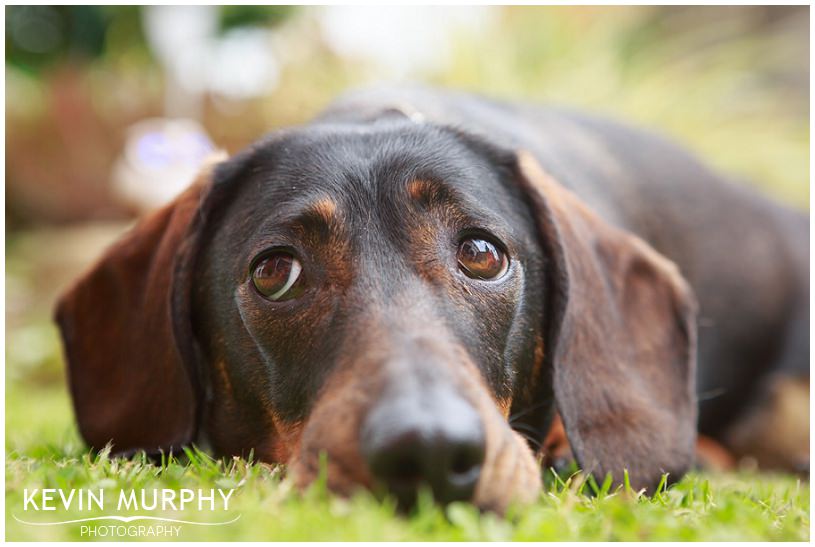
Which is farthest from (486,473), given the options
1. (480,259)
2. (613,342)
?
(613,342)

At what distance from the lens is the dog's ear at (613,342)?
3.34m

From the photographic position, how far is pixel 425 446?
2.08 m

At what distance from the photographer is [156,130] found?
8.63m

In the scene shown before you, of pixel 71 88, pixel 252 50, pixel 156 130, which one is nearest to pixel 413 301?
pixel 156 130

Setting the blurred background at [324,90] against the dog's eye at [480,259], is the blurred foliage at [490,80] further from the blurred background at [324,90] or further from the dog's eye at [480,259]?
the dog's eye at [480,259]

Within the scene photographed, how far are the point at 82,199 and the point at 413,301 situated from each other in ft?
40.7

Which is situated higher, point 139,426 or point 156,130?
point 156,130

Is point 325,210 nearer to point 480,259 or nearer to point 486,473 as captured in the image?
point 480,259

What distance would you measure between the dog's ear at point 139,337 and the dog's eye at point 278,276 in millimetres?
430

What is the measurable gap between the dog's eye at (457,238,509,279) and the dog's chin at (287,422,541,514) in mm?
683

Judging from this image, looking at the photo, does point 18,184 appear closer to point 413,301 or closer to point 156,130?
point 156,130

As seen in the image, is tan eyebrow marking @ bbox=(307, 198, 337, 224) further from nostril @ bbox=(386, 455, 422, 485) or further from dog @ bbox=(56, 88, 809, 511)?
nostril @ bbox=(386, 455, 422, 485)

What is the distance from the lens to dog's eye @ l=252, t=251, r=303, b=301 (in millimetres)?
2951

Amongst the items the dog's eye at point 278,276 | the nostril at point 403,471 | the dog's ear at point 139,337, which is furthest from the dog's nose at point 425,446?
the dog's ear at point 139,337
